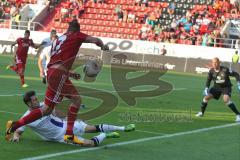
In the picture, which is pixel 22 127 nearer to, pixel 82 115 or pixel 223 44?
pixel 82 115

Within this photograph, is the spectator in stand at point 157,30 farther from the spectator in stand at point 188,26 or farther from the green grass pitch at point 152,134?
the green grass pitch at point 152,134

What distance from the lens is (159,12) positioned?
49281mm

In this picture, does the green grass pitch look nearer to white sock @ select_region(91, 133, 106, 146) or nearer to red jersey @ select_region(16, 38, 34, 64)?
white sock @ select_region(91, 133, 106, 146)

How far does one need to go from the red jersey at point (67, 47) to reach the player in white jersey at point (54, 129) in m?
0.85

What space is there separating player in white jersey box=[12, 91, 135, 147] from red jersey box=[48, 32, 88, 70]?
85 centimetres

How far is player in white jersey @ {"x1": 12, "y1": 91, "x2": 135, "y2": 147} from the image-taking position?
11828 millimetres

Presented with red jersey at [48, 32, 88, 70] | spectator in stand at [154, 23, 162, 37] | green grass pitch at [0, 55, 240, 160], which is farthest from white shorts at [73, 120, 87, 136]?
spectator in stand at [154, 23, 162, 37]

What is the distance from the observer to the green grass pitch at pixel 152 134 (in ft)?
37.5

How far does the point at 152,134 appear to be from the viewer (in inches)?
562

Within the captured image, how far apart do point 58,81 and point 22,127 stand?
1.08 meters

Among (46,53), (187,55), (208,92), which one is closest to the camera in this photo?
(208,92)

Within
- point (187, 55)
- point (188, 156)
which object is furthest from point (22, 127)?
point (187, 55)

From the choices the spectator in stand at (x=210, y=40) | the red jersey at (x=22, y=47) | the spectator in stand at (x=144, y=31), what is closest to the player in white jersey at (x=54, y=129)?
the red jersey at (x=22, y=47)

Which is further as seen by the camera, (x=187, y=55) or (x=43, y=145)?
(x=187, y=55)
